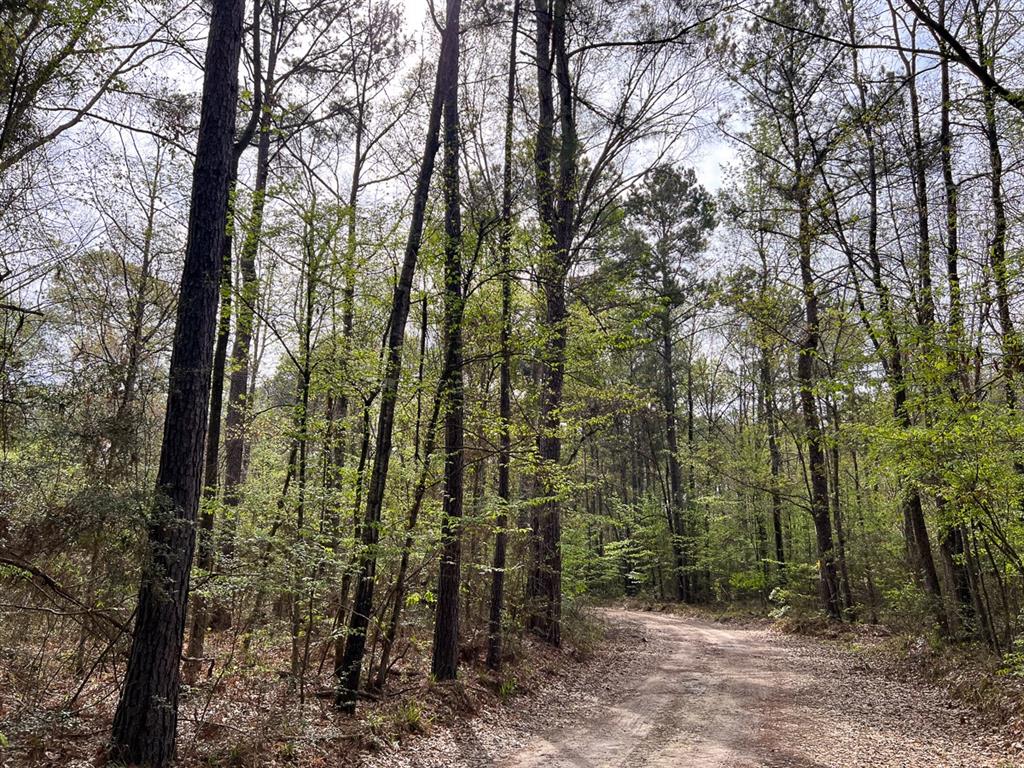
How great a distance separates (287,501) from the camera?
7.12 m

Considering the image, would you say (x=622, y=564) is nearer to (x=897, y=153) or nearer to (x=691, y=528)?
(x=691, y=528)

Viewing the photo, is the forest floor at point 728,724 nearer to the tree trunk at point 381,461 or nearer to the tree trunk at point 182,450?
the tree trunk at point 381,461

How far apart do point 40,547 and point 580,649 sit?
9.74 meters

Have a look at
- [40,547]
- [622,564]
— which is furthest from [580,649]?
[622,564]

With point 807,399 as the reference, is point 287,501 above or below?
below

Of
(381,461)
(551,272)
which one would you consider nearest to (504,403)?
(551,272)

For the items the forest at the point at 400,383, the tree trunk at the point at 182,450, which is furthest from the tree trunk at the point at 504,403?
the tree trunk at the point at 182,450

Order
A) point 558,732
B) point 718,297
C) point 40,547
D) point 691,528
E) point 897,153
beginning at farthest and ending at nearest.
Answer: point 691,528 → point 718,297 → point 897,153 → point 558,732 → point 40,547

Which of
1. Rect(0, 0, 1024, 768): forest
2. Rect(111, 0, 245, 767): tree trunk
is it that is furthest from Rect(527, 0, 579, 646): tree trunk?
Rect(111, 0, 245, 767): tree trunk

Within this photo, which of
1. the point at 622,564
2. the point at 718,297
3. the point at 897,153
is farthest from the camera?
the point at 622,564

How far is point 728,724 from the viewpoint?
7.28 metres

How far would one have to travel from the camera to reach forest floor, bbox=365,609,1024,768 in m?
6.08

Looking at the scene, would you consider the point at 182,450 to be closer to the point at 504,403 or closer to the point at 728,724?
the point at 504,403

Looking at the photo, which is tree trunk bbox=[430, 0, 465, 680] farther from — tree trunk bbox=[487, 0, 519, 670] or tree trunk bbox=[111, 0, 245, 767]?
tree trunk bbox=[111, 0, 245, 767]
